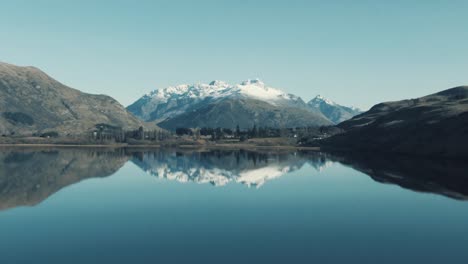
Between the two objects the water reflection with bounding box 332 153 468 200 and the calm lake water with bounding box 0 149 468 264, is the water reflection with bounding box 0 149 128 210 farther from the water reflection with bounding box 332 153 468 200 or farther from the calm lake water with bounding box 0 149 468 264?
the water reflection with bounding box 332 153 468 200

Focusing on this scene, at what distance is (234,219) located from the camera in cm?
8381

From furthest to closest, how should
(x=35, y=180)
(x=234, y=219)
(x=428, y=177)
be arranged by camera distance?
(x=428, y=177) < (x=35, y=180) < (x=234, y=219)

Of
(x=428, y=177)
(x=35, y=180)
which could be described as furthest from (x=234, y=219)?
(x=428, y=177)

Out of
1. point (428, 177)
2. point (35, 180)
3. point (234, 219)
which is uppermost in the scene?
point (35, 180)

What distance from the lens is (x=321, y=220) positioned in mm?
83688

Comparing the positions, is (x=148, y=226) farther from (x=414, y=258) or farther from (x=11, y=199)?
(x=11, y=199)

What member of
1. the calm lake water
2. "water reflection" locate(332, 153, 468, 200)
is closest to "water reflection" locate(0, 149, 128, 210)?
the calm lake water

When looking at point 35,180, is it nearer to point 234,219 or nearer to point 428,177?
point 234,219

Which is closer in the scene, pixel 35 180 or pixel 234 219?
pixel 234 219

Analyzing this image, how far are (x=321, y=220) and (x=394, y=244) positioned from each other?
20.0 meters

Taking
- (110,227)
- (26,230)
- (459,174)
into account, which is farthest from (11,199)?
(459,174)

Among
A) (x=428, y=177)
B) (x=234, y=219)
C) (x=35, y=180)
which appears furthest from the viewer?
(x=428, y=177)

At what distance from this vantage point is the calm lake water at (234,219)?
59.3 meters

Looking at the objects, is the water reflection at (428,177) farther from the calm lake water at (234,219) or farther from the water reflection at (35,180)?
the water reflection at (35,180)
